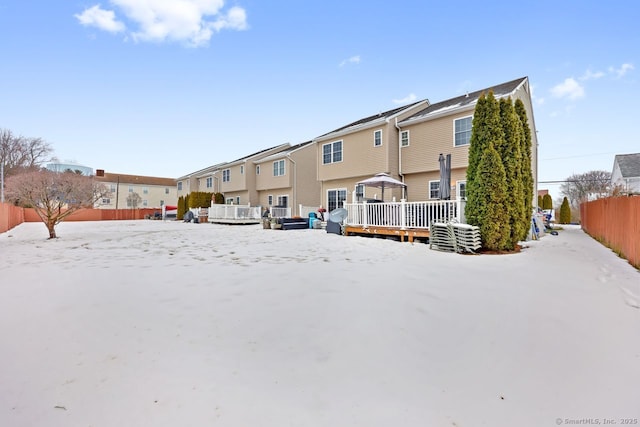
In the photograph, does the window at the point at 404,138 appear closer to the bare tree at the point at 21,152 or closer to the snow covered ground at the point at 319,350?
the snow covered ground at the point at 319,350

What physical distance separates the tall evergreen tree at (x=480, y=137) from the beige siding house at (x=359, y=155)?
618cm

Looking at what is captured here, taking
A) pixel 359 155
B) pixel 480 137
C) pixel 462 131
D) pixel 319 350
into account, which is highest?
pixel 462 131

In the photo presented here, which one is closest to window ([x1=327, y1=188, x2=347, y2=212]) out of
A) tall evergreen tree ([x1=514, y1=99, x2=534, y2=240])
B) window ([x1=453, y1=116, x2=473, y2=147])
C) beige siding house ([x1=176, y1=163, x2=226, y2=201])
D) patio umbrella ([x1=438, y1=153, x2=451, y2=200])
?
window ([x1=453, y1=116, x2=473, y2=147])

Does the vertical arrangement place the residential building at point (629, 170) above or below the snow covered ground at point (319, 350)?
above

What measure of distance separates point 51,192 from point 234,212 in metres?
11.0

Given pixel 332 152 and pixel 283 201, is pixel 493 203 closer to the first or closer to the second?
pixel 332 152

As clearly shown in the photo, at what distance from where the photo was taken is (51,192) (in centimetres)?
1084

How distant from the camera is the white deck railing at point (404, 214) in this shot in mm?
8484

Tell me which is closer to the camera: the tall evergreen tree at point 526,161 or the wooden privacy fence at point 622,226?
the wooden privacy fence at point 622,226

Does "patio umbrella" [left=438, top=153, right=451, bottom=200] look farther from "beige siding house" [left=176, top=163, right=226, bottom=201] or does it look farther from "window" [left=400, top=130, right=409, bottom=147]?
"beige siding house" [left=176, top=163, right=226, bottom=201]

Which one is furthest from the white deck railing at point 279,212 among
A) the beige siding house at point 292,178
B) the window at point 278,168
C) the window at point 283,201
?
the window at point 278,168

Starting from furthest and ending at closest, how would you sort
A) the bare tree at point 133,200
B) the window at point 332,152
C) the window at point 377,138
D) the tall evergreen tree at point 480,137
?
the bare tree at point 133,200, the window at point 332,152, the window at point 377,138, the tall evergreen tree at point 480,137

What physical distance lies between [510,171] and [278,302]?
753cm

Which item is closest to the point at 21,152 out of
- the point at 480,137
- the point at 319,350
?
the point at 480,137
